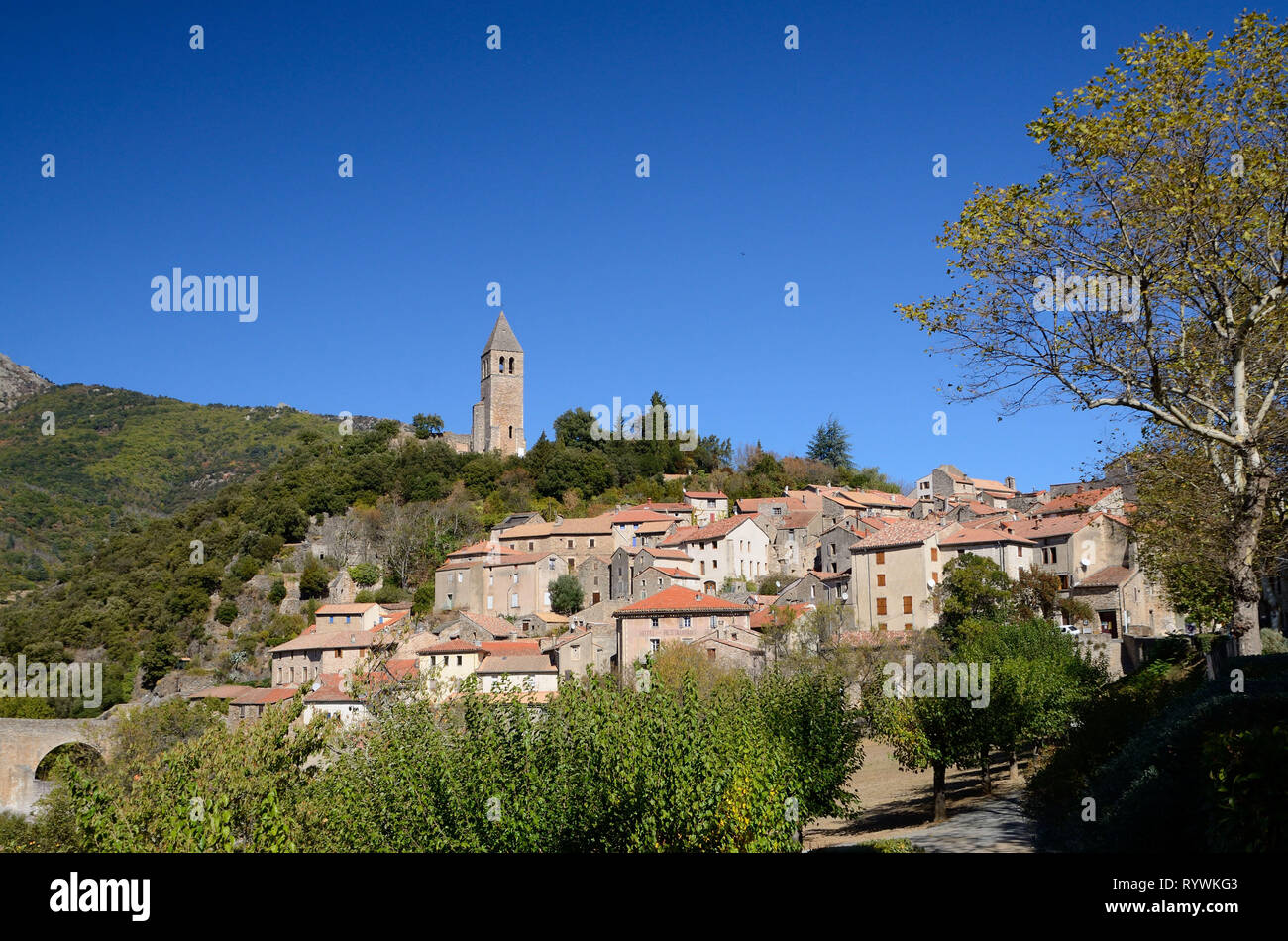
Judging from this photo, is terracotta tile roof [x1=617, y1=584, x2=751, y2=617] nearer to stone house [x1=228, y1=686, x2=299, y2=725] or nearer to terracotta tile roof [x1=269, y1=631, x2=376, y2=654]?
terracotta tile roof [x1=269, y1=631, x2=376, y2=654]

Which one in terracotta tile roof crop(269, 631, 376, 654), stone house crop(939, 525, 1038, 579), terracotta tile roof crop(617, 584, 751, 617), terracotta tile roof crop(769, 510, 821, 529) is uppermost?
terracotta tile roof crop(769, 510, 821, 529)

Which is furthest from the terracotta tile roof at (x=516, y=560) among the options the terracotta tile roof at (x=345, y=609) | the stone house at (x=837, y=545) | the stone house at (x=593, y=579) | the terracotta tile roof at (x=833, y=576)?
the terracotta tile roof at (x=833, y=576)

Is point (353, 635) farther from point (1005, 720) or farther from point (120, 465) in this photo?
point (120, 465)

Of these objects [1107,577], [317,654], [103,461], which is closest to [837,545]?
[1107,577]

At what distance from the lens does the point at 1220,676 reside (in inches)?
694

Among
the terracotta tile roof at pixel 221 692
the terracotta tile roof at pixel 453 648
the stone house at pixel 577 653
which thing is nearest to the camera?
the stone house at pixel 577 653

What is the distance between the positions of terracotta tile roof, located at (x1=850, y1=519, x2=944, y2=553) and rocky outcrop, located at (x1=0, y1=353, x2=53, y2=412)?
500 ft

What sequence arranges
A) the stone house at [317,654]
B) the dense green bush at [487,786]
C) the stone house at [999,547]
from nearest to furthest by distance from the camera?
the dense green bush at [487,786]
the stone house at [999,547]
the stone house at [317,654]

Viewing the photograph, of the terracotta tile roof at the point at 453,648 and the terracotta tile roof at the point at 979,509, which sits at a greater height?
the terracotta tile roof at the point at 979,509

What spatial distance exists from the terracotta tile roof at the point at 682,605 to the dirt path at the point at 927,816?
14.7 meters

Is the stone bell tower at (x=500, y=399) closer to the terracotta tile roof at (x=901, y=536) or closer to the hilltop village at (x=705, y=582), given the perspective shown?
the hilltop village at (x=705, y=582)

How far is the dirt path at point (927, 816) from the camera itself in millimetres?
22217

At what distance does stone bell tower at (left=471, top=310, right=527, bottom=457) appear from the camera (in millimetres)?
109500

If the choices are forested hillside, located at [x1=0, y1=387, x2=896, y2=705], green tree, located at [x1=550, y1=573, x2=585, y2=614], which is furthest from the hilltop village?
forested hillside, located at [x1=0, y1=387, x2=896, y2=705]
